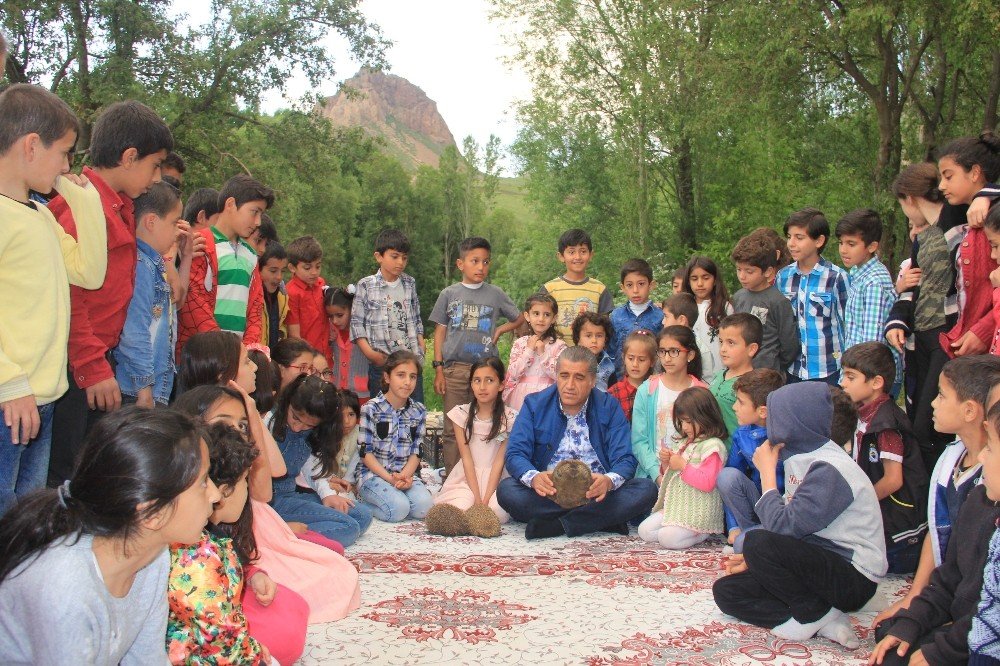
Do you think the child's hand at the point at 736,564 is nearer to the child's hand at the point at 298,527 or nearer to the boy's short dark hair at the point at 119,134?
the child's hand at the point at 298,527

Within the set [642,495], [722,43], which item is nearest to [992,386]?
[642,495]

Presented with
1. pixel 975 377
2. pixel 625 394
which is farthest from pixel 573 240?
pixel 975 377

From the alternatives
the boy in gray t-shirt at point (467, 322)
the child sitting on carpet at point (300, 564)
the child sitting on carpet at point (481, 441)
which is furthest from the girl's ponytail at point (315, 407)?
the boy in gray t-shirt at point (467, 322)

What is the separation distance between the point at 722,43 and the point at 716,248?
244 inches

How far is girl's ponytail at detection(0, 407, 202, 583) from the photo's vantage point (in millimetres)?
1776

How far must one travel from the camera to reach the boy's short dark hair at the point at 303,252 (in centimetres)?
609

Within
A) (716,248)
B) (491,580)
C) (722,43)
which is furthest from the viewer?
(716,248)

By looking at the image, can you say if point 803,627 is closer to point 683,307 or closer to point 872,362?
point 872,362

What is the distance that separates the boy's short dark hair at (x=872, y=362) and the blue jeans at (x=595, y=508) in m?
1.30

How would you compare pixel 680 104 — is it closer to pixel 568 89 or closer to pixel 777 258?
pixel 568 89

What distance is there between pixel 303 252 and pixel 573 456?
252 cm

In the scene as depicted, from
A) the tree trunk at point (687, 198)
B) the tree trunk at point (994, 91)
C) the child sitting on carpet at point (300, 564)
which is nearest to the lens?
the child sitting on carpet at point (300, 564)

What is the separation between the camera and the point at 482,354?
613 centimetres

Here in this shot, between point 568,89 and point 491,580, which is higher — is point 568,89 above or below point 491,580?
above
